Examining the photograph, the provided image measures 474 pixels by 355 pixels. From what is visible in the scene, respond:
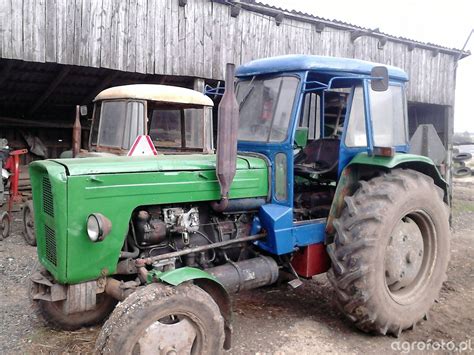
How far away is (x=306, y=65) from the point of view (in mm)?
3791

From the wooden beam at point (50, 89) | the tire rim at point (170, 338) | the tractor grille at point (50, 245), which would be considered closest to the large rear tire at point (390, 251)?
the tire rim at point (170, 338)

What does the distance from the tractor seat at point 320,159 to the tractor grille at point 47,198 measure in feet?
7.06

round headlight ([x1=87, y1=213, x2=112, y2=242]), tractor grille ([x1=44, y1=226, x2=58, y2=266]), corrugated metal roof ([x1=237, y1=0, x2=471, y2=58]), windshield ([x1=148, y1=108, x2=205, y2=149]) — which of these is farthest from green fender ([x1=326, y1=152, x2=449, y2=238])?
corrugated metal roof ([x1=237, y1=0, x2=471, y2=58])

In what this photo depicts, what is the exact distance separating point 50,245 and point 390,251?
2745 millimetres

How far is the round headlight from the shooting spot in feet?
9.84

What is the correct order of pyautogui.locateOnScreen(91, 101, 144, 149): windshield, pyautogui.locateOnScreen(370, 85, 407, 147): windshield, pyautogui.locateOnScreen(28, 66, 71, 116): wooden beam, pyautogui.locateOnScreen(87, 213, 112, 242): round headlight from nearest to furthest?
pyautogui.locateOnScreen(87, 213, 112, 242): round headlight → pyautogui.locateOnScreen(370, 85, 407, 147): windshield → pyautogui.locateOnScreen(91, 101, 144, 149): windshield → pyautogui.locateOnScreen(28, 66, 71, 116): wooden beam

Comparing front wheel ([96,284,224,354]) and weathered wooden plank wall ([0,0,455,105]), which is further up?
weathered wooden plank wall ([0,0,455,105])

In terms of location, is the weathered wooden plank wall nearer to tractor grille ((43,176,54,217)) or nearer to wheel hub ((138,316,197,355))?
tractor grille ((43,176,54,217))

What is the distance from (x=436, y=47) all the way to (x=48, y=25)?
10200 millimetres

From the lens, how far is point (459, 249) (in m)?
6.96

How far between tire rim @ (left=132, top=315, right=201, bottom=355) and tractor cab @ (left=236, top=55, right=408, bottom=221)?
138 cm

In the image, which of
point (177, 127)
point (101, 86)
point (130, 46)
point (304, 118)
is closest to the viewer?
point (304, 118)

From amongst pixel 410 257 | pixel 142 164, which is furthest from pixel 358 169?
pixel 142 164

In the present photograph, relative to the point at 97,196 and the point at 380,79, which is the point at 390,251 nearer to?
the point at 380,79
